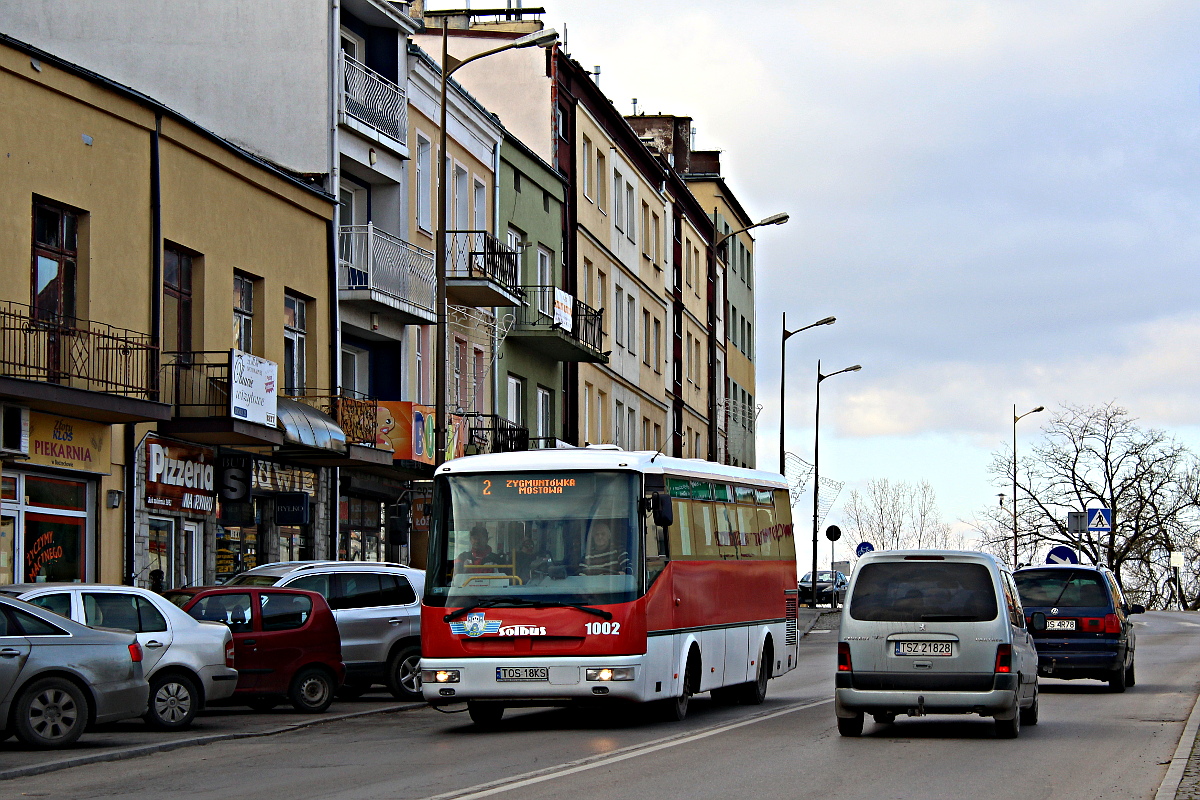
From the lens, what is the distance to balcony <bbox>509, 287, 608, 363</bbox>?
41969 mm

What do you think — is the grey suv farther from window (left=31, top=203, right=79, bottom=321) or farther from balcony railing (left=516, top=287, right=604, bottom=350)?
balcony railing (left=516, top=287, right=604, bottom=350)

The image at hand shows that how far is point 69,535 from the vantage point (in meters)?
23.7

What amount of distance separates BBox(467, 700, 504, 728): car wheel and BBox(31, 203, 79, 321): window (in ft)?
27.5

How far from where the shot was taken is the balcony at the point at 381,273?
32.7m

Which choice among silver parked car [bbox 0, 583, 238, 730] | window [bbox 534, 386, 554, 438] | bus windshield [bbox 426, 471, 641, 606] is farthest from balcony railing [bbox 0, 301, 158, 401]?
window [bbox 534, 386, 554, 438]

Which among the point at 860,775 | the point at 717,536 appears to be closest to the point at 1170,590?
the point at 717,536

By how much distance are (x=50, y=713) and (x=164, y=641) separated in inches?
80.0

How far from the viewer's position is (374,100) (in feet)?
110

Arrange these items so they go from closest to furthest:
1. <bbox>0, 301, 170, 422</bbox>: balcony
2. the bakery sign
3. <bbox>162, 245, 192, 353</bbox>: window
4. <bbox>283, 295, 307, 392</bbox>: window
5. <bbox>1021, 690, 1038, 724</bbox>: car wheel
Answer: <bbox>1021, 690, 1038, 724</bbox>: car wheel < <bbox>0, 301, 170, 422</bbox>: balcony < the bakery sign < <bbox>162, 245, 192, 353</bbox>: window < <bbox>283, 295, 307, 392</bbox>: window

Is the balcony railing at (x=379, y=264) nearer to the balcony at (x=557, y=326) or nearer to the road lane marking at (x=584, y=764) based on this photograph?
the balcony at (x=557, y=326)

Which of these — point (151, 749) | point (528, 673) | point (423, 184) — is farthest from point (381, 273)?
point (151, 749)

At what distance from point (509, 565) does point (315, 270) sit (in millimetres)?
15383

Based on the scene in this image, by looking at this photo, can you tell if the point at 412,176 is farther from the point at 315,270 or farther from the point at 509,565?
the point at 509,565

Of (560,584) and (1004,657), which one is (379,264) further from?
(1004,657)
